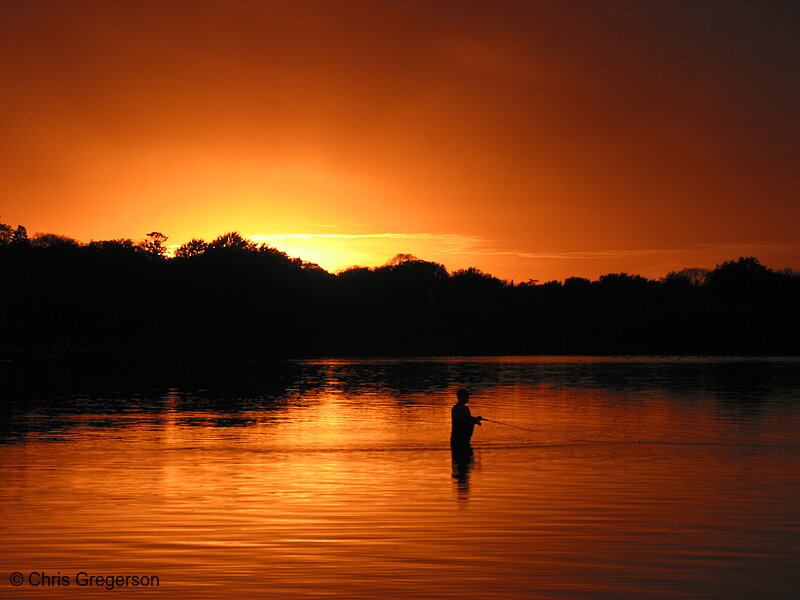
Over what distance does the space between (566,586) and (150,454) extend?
23548 millimetres

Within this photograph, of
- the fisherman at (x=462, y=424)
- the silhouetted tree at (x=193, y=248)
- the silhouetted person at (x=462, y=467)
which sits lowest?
the silhouetted person at (x=462, y=467)

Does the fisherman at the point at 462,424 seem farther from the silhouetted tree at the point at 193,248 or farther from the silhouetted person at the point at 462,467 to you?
the silhouetted tree at the point at 193,248

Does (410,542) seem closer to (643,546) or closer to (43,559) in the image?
(643,546)

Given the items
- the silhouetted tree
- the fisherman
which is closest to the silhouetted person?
the fisherman

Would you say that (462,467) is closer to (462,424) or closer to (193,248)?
(462,424)

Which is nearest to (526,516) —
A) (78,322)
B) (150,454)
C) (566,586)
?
(566,586)

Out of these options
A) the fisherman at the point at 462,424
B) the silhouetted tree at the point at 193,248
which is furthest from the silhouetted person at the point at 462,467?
the silhouetted tree at the point at 193,248

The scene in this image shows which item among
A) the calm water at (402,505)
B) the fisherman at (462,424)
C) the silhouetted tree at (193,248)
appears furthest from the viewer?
the silhouetted tree at (193,248)

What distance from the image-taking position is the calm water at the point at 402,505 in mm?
17359

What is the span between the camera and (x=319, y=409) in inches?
2437

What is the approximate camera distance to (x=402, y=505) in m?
25.3

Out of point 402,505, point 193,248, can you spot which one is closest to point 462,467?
point 402,505

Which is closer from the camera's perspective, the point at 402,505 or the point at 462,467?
the point at 402,505

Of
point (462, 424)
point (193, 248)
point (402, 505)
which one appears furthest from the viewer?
point (193, 248)
